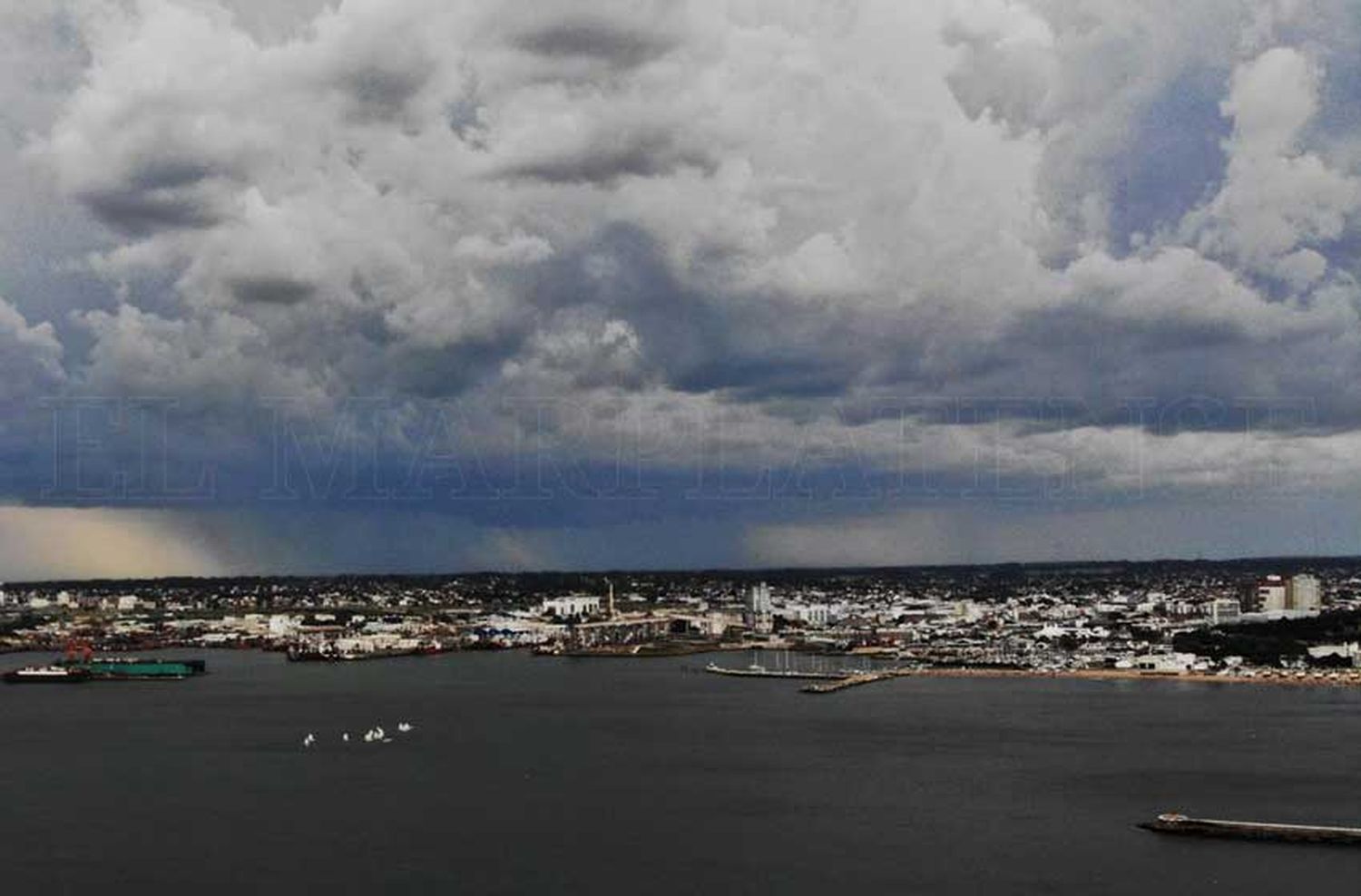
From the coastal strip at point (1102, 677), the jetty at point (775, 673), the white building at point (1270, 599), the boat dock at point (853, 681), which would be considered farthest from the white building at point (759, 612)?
the coastal strip at point (1102, 677)

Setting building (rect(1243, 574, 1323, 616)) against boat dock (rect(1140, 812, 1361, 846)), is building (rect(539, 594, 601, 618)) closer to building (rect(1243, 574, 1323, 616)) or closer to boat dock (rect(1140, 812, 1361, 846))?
building (rect(1243, 574, 1323, 616))

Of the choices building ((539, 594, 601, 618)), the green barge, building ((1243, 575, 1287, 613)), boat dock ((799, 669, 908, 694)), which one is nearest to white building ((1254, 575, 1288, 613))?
building ((1243, 575, 1287, 613))

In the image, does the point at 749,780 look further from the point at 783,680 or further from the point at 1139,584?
the point at 1139,584

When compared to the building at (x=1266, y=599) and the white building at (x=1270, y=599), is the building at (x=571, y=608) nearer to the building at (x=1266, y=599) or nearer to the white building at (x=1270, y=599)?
the building at (x=1266, y=599)

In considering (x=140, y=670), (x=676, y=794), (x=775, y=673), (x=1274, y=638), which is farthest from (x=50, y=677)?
(x=1274, y=638)

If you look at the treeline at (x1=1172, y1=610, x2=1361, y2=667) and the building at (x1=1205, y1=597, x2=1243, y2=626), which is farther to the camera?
the building at (x1=1205, y1=597, x2=1243, y2=626)

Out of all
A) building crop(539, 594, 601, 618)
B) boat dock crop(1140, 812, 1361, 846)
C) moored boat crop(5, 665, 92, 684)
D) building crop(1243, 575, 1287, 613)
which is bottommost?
moored boat crop(5, 665, 92, 684)
